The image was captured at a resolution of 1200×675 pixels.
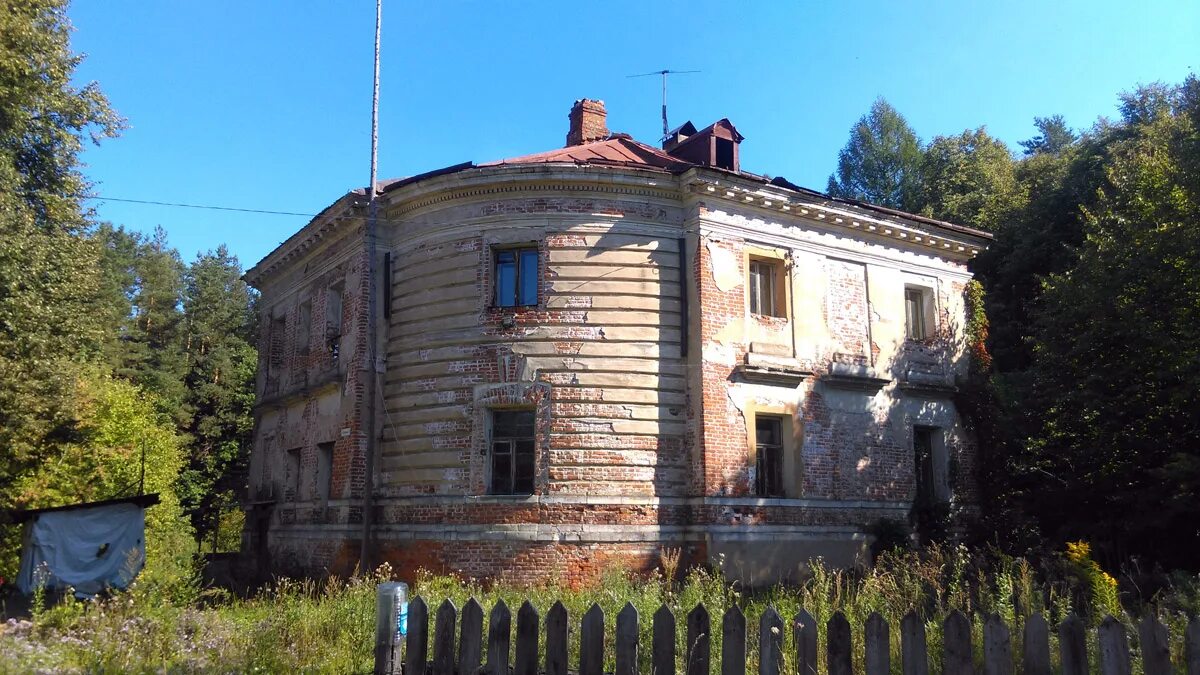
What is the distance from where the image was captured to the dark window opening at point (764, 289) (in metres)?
18.2

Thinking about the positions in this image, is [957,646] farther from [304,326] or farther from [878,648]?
[304,326]

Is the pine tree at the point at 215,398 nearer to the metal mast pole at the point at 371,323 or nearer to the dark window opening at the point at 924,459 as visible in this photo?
the metal mast pole at the point at 371,323

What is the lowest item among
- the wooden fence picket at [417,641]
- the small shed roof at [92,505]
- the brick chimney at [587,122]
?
the wooden fence picket at [417,641]

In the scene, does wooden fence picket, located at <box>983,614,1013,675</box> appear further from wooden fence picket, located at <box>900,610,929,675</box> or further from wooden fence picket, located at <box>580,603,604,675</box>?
wooden fence picket, located at <box>580,603,604,675</box>

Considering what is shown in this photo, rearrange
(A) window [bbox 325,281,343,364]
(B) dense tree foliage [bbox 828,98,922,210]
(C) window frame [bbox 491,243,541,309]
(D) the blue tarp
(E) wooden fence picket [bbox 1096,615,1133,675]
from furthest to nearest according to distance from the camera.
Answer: (B) dense tree foliage [bbox 828,98,922,210] < (A) window [bbox 325,281,343,364] < (C) window frame [bbox 491,243,541,309] < (D) the blue tarp < (E) wooden fence picket [bbox 1096,615,1133,675]

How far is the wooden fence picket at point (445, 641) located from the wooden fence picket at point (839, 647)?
282 cm

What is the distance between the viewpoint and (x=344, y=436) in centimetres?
1833

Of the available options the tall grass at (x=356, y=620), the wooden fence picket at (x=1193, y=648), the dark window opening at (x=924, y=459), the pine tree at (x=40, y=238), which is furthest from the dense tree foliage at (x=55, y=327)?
the dark window opening at (x=924, y=459)

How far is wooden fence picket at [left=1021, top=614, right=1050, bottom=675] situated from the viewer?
17.2ft

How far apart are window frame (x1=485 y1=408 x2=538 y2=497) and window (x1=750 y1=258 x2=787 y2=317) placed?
5332 millimetres

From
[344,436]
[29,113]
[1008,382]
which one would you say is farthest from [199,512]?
[1008,382]

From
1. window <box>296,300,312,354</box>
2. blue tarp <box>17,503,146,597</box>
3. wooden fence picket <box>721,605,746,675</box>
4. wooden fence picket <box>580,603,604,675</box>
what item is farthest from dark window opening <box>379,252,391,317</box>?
wooden fence picket <box>721,605,746,675</box>

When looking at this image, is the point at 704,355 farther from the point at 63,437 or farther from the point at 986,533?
the point at 63,437

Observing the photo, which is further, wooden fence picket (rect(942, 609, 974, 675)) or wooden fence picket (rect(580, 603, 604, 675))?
wooden fence picket (rect(580, 603, 604, 675))
